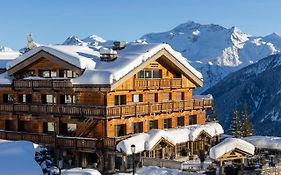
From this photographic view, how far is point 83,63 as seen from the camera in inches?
1636

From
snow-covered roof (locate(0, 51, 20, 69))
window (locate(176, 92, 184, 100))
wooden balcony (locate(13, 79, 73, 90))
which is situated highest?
snow-covered roof (locate(0, 51, 20, 69))

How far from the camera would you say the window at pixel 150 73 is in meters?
45.7

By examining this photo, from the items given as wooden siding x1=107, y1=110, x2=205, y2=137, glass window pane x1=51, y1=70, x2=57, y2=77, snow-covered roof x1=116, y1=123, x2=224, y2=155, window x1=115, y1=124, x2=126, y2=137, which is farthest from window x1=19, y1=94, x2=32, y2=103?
snow-covered roof x1=116, y1=123, x2=224, y2=155

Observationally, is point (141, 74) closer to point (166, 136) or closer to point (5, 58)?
point (166, 136)

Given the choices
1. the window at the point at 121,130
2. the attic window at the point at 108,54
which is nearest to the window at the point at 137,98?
the window at the point at 121,130

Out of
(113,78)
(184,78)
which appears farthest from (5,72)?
(184,78)

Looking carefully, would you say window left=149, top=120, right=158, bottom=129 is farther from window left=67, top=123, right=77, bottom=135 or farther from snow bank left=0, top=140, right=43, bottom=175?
snow bank left=0, top=140, right=43, bottom=175

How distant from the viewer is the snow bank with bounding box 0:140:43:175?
62.8 feet

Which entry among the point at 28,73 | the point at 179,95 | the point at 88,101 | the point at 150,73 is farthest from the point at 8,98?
the point at 179,95

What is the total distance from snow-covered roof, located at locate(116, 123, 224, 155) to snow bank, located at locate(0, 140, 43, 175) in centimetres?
1656

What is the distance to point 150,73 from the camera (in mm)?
46562

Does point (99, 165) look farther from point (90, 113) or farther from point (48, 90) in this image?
point (48, 90)

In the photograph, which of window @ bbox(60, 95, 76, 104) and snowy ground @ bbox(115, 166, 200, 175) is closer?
snowy ground @ bbox(115, 166, 200, 175)

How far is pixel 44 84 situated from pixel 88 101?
4382 mm
